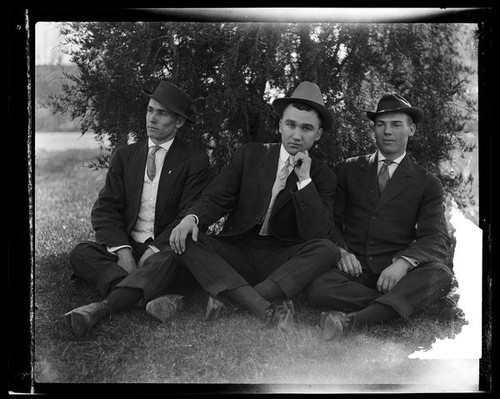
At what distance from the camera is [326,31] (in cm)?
550

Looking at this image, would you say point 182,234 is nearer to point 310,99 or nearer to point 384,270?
point 310,99

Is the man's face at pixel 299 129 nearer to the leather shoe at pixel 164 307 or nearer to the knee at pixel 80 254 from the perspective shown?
the leather shoe at pixel 164 307

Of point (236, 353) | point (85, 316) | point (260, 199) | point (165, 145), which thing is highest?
point (165, 145)

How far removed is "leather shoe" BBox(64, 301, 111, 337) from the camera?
17.3 ft

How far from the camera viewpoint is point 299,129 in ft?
17.9

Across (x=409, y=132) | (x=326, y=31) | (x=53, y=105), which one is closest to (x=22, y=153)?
(x=53, y=105)

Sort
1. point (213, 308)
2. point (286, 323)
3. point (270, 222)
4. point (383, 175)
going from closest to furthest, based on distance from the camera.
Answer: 1. point (286, 323)
2. point (213, 308)
3. point (270, 222)
4. point (383, 175)

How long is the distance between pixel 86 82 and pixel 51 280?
1.54m

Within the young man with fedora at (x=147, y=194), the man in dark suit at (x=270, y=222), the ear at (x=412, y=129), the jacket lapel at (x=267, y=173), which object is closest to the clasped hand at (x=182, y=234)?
the man in dark suit at (x=270, y=222)

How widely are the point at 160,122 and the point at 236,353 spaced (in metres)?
1.82

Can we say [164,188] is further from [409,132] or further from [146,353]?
[409,132]

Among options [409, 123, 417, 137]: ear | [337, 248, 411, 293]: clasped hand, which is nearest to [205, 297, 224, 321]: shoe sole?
[337, 248, 411, 293]: clasped hand

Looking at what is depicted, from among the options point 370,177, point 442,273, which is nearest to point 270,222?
point 370,177

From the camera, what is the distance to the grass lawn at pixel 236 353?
17.1ft
